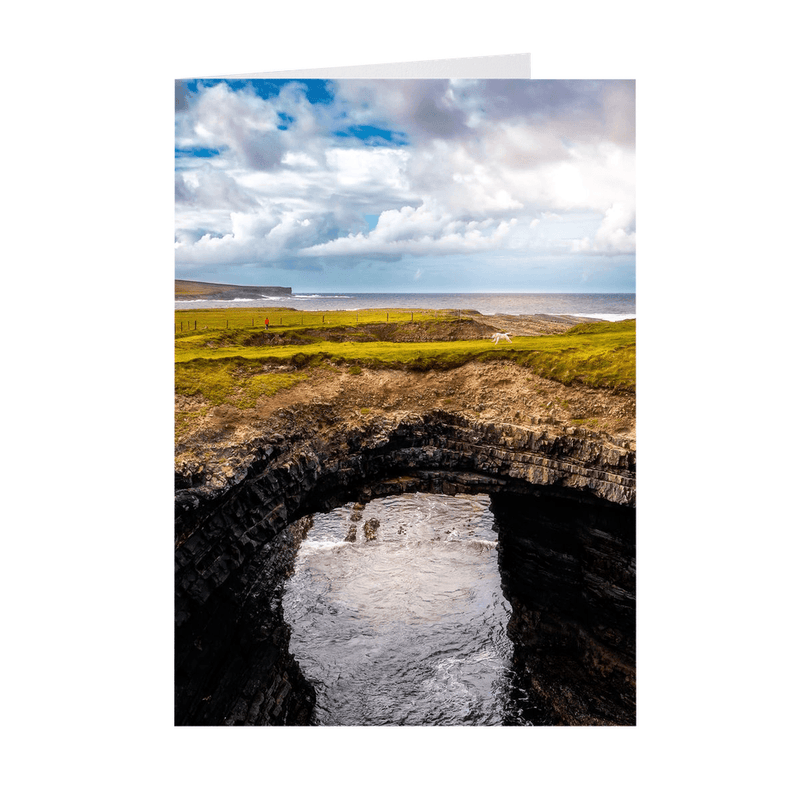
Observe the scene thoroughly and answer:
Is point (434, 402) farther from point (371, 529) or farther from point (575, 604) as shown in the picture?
point (371, 529)

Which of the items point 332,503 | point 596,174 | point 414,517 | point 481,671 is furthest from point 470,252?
point 414,517

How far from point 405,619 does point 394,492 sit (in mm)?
6939

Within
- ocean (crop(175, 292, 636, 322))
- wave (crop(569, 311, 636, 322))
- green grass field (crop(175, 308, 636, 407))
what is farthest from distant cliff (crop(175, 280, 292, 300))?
wave (crop(569, 311, 636, 322))

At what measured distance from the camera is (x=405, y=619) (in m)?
22.0

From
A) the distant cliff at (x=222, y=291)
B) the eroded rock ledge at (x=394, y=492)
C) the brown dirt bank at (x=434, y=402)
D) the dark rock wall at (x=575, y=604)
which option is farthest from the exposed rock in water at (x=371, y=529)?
the distant cliff at (x=222, y=291)

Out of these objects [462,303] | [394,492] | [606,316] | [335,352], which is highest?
[462,303]

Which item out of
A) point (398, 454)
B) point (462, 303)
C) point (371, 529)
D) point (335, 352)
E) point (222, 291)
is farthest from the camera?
point (371, 529)

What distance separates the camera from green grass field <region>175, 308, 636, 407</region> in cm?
1509

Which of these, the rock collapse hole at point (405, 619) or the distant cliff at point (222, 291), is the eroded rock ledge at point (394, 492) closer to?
the rock collapse hole at point (405, 619)

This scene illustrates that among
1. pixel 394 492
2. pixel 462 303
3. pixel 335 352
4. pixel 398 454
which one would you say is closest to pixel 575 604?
pixel 394 492

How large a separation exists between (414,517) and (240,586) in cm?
1723

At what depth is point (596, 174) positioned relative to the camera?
12.9 m
